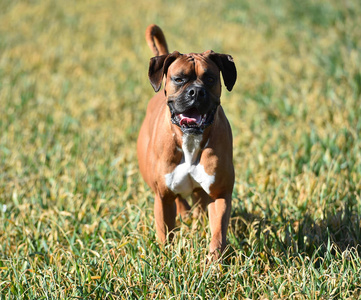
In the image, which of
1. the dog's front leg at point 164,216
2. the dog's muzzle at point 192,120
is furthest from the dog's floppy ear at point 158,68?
the dog's front leg at point 164,216

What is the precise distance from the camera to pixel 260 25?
12.9 m

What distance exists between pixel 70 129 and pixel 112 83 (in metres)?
2.29

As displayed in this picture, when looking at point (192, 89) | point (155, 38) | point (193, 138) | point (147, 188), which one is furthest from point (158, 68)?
point (147, 188)

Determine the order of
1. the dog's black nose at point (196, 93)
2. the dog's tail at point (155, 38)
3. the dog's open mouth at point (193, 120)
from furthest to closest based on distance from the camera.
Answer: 1. the dog's tail at point (155, 38)
2. the dog's open mouth at point (193, 120)
3. the dog's black nose at point (196, 93)

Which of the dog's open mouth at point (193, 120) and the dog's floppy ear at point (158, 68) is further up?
the dog's floppy ear at point (158, 68)

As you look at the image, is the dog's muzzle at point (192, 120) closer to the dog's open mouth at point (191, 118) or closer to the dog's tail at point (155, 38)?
the dog's open mouth at point (191, 118)

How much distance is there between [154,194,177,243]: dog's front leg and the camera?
4043 millimetres

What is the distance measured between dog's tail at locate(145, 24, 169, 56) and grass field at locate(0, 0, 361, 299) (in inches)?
50.3

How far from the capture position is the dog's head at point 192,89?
11.6ft

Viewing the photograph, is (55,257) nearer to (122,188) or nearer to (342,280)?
(122,188)

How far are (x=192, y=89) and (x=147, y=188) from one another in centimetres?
203

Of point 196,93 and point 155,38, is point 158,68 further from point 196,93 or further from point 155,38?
point 155,38

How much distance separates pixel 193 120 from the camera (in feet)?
11.9

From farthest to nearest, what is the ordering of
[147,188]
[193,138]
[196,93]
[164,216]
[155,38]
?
[147,188] → [155,38] → [164,216] → [193,138] → [196,93]
